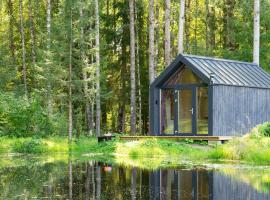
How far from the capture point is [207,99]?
77.2 feet

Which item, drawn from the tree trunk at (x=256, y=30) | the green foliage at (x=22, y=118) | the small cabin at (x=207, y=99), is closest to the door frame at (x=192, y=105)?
the small cabin at (x=207, y=99)

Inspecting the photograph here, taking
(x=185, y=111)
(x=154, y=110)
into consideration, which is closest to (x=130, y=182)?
(x=185, y=111)

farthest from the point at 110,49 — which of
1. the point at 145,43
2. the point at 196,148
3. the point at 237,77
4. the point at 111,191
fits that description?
the point at 111,191

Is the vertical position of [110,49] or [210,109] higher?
[110,49]

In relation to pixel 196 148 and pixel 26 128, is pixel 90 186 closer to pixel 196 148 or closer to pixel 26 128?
pixel 196 148

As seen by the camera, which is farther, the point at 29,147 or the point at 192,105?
the point at 192,105

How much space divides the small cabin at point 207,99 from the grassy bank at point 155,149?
1.87 metres

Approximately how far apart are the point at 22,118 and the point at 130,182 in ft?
45.3

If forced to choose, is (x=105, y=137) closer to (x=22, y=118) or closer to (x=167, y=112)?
(x=167, y=112)

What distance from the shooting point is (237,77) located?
80.9 ft

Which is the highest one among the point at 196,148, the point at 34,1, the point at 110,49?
the point at 34,1

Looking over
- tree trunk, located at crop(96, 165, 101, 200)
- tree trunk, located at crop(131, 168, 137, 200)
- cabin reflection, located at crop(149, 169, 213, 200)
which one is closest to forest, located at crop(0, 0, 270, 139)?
tree trunk, located at crop(96, 165, 101, 200)

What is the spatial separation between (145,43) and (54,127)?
15811 millimetres

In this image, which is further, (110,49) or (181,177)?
(110,49)
